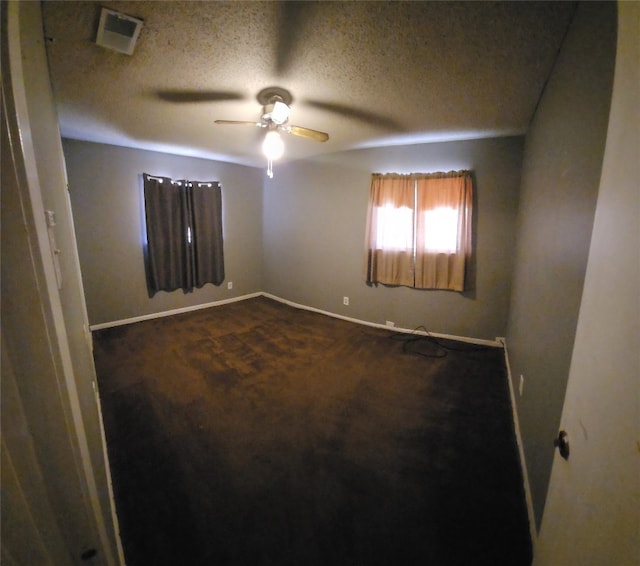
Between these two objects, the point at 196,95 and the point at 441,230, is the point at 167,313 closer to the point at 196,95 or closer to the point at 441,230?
the point at 196,95

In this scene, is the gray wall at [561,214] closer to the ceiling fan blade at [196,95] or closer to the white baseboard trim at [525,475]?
the white baseboard trim at [525,475]

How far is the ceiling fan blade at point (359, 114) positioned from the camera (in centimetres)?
204

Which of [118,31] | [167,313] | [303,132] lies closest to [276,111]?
[303,132]

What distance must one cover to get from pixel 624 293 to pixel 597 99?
2.76 feet

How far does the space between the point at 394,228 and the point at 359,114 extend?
1.43 metres

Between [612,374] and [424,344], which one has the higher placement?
[612,374]

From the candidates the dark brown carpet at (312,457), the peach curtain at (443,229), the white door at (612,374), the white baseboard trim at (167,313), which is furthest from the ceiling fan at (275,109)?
the white baseboard trim at (167,313)

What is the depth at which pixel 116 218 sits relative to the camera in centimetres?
340

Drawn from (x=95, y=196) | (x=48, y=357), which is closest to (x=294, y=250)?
(x=95, y=196)

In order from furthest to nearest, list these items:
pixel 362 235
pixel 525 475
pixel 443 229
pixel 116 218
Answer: pixel 362 235 < pixel 116 218 < pixel 443 229 < pixel 525 475

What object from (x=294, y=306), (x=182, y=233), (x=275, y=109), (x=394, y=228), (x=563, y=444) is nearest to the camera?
(x=563, y=444)

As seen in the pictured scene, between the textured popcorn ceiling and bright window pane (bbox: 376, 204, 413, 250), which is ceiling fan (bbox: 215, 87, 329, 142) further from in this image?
bright window pane (bbox: 376, 204, 413, 250)

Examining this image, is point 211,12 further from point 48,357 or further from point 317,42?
point 48,357

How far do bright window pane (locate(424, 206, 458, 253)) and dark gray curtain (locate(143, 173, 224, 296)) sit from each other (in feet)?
10.4
